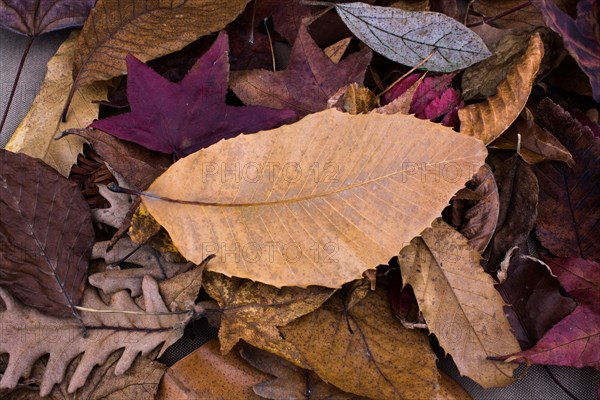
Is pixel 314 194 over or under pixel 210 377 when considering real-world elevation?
over

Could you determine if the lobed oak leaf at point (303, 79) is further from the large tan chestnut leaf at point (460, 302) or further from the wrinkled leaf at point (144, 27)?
the large tan chestnut leaf at point (460, 302)

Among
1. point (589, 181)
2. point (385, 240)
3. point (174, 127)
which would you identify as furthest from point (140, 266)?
point (589, 181)

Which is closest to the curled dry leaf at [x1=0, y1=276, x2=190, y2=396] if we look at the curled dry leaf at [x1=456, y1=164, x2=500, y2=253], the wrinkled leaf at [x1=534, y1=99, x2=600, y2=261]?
the curled dry leaf at [x1=456, y1=164, x2=500, y2=253]

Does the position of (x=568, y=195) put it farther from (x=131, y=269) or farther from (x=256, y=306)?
(x=131, y=269)

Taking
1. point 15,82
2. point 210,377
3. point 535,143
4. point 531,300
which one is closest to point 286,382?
point 210,377

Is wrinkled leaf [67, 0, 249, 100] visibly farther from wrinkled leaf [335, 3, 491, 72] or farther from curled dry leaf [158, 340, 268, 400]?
curled dry leaf [158, 340, 268, 400]
